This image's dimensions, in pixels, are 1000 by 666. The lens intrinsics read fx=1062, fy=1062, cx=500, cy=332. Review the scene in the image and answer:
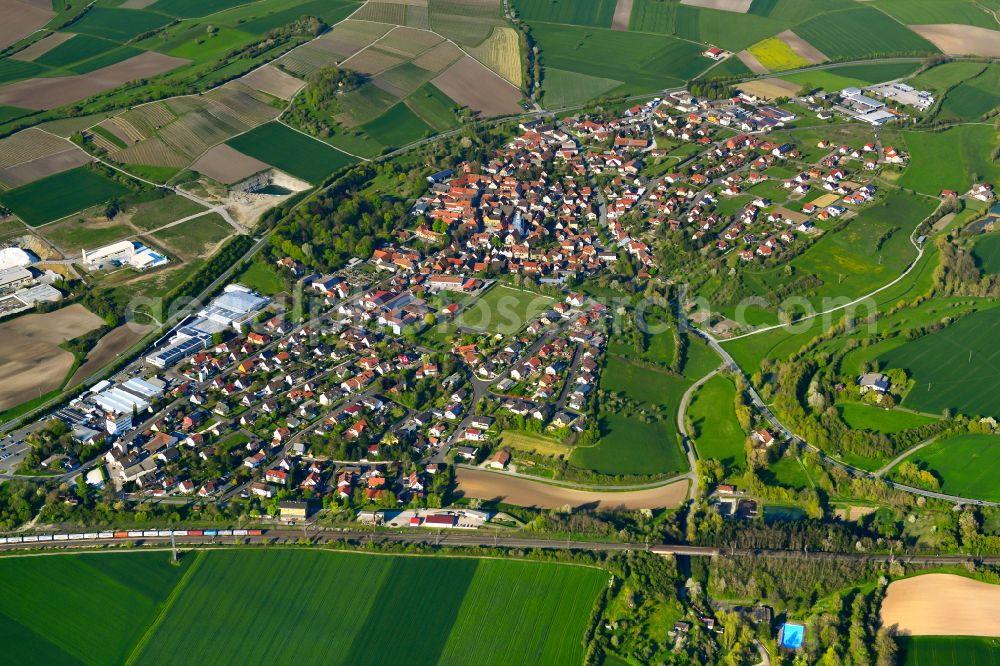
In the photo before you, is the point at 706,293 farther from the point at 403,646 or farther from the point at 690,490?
the point at 403,646

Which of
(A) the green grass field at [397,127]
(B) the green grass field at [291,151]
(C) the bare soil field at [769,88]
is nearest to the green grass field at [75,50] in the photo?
(B) the green grass field at [291,151]

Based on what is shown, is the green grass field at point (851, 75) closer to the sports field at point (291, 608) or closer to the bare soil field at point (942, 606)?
the bare soil field at point (942, 606)

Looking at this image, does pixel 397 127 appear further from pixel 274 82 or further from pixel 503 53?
pixel 503 53

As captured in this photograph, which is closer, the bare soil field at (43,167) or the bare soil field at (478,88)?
the bare soil field at (43,167)

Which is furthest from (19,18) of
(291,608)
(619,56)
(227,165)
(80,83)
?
(291,608)

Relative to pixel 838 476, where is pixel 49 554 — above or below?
below

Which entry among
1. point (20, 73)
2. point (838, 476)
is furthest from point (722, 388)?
point (20, 73)
